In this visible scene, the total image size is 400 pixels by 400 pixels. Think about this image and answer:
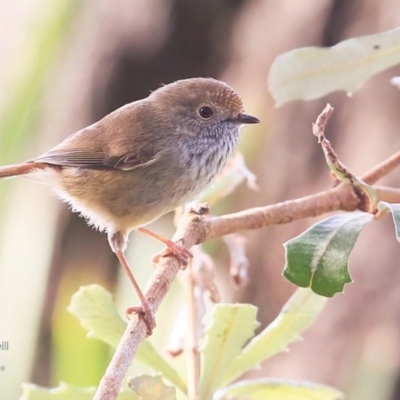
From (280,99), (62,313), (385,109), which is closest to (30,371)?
(62,313)

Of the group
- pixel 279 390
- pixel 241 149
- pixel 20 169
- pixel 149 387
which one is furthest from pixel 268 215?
pixel 241 149

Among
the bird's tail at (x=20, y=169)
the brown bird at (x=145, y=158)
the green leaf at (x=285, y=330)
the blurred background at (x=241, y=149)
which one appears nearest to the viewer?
the green leaf at (x=285, y=330)

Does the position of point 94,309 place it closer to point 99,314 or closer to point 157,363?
point 99,314

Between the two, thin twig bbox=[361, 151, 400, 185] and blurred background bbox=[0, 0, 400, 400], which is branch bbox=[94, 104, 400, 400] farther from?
blurred background bbox=[0, 0, 400, 400]

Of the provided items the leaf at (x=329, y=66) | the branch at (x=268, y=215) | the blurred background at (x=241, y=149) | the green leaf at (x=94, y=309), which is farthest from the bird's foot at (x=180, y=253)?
the blurred background at (x=241, y=149)

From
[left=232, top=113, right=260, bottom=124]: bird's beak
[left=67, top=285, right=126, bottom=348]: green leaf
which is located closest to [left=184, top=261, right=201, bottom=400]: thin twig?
[left=67, top=285, right=126, bottom=348]: green leaf

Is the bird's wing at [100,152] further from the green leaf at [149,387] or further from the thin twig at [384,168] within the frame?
the green leaf at [149,387]
